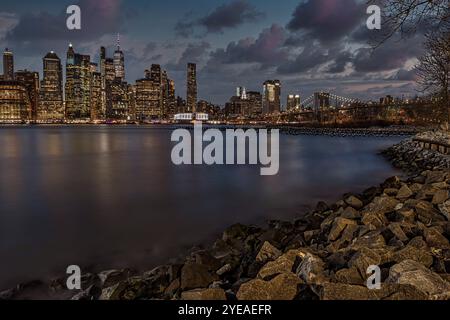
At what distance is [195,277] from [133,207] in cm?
818

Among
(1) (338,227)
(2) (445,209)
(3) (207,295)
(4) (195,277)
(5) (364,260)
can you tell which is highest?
(2) (445,209)

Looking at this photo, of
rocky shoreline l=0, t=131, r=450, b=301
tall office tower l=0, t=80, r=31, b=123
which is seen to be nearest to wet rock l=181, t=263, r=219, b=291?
rocky shoreline l=0, t=131, r=450, b=301

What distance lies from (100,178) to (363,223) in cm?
1577

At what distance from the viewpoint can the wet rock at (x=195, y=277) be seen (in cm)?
486

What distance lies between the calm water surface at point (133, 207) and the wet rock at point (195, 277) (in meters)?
2.69

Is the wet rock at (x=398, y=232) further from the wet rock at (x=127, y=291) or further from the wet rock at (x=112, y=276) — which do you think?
the wet rock at (x=112, y=276)

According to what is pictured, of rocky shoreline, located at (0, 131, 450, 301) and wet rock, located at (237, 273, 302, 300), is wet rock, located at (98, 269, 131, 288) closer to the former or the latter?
rocky shoreline, located at (0, 131, 450, 301)

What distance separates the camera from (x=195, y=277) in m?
4.97

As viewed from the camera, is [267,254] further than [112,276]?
No

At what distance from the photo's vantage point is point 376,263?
14.5ft

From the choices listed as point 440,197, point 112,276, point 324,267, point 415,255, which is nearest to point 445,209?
point 440,197

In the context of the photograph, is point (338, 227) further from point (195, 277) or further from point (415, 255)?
point (195, 277)

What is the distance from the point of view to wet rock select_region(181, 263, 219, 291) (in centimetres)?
486
